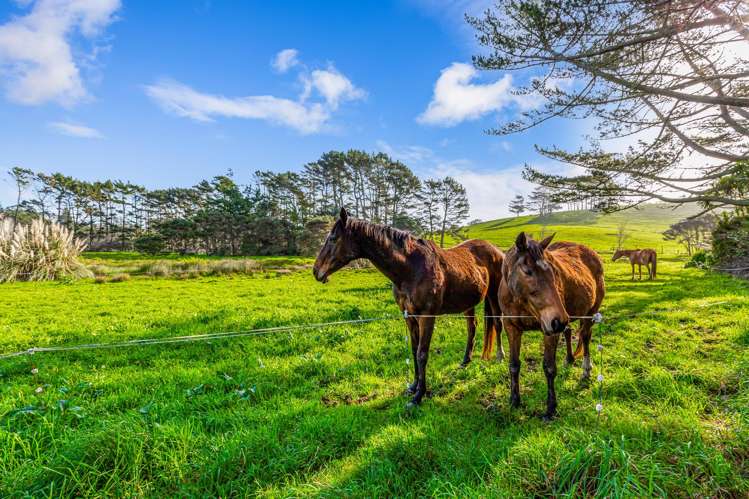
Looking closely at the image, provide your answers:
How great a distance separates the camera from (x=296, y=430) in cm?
313

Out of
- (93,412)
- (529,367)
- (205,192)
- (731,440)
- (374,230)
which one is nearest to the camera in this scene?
(731,440)

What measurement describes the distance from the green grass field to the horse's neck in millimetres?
1702

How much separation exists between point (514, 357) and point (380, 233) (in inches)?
91.1

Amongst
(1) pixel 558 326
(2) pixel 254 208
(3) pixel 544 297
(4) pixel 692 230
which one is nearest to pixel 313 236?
(2) pixel 254 208

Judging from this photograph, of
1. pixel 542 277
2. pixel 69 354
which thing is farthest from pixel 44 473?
pixel 69 354

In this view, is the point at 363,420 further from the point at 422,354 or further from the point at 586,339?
the point at 586,339

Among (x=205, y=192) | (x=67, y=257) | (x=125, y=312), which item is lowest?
(x=125, y=312)

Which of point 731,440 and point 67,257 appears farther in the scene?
point 67,257

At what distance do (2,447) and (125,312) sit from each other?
29.5ft

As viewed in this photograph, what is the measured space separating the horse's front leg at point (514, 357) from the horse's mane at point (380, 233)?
171 cm

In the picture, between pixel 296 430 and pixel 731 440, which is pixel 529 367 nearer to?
pixel 731 440

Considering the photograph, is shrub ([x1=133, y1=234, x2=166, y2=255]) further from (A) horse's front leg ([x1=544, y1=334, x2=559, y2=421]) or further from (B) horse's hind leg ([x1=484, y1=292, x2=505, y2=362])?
(A) horse's front leg ([x1=544, y1=334, x2=559, y2=421])

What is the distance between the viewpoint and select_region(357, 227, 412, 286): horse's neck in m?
4.24

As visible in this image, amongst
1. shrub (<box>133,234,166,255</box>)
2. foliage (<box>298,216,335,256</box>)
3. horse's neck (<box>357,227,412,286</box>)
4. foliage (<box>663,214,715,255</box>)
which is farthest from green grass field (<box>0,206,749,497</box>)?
shrub (<box>133,234,166,255</box>)
